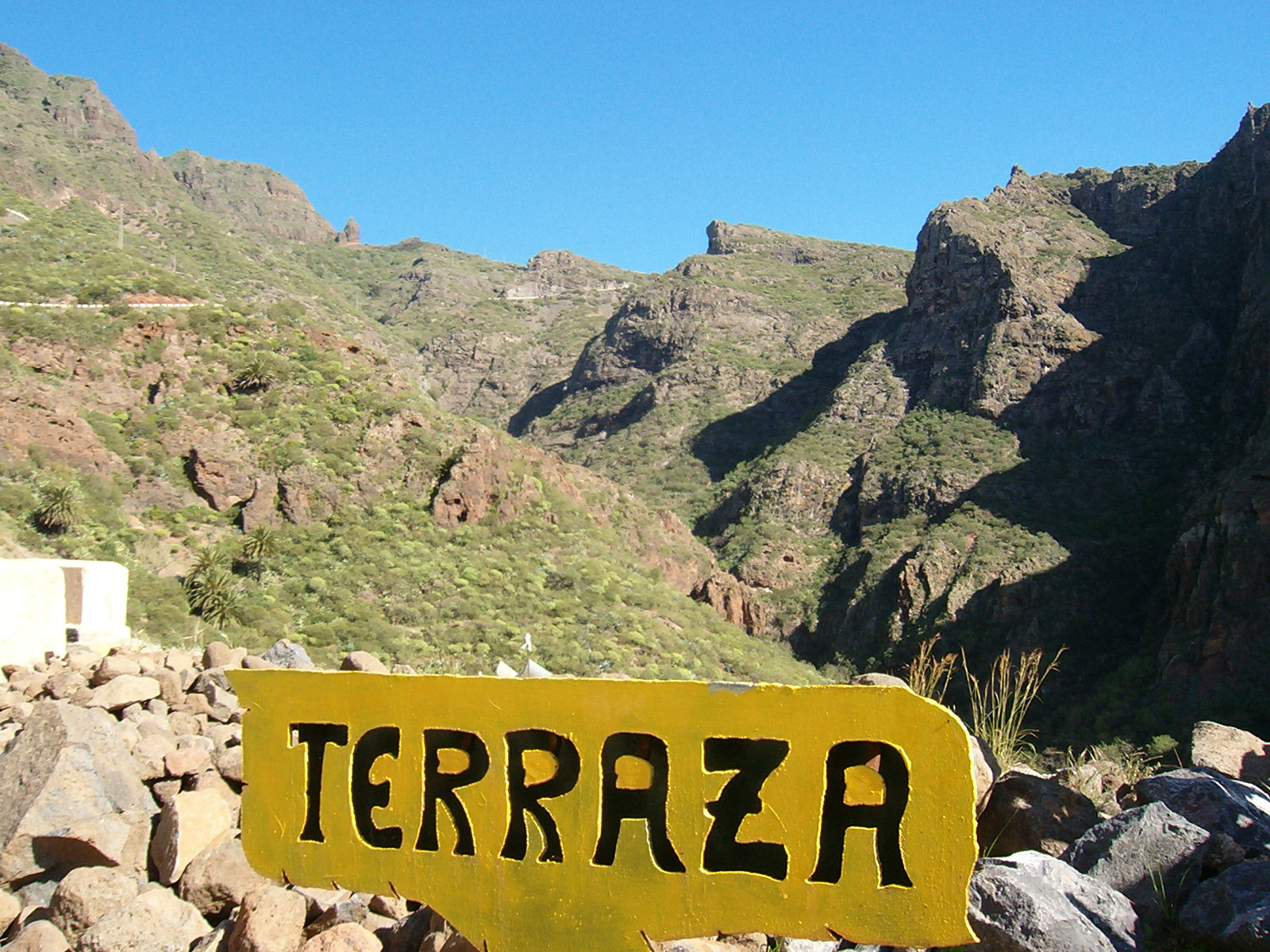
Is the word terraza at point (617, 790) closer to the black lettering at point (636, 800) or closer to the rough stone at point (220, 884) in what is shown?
the black lettering at point (636, 800)

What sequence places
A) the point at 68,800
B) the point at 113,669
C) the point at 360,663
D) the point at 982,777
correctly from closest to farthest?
the point at 982,777
the point at 68,800
the point at 113,669
the point at 360,663

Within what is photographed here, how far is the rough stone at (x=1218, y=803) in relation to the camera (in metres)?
4.40

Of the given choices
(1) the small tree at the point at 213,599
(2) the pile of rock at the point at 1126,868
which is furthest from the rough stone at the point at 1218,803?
(1) the small tree at the point at 213,599

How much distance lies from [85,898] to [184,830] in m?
0.77

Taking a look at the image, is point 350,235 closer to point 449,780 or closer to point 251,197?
point 251,197

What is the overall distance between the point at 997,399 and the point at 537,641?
1518 inches

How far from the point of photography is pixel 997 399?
5094cm

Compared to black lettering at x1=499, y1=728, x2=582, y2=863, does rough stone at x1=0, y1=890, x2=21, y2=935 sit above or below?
below

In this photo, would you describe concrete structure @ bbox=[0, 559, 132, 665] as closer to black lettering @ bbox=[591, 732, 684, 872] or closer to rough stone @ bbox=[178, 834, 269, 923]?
rough stone @ bbox=[178, 834, 269, 923]

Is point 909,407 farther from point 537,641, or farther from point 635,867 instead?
point 635,867

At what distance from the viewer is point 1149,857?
4180mm

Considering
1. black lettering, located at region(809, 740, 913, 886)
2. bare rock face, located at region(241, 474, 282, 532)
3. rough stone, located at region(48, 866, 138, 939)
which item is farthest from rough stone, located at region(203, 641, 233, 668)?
bare rock face, located at region(241, 474, 282, 532)

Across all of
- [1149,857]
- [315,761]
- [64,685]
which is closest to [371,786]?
[315,761]

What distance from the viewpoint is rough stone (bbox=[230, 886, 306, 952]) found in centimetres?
392
